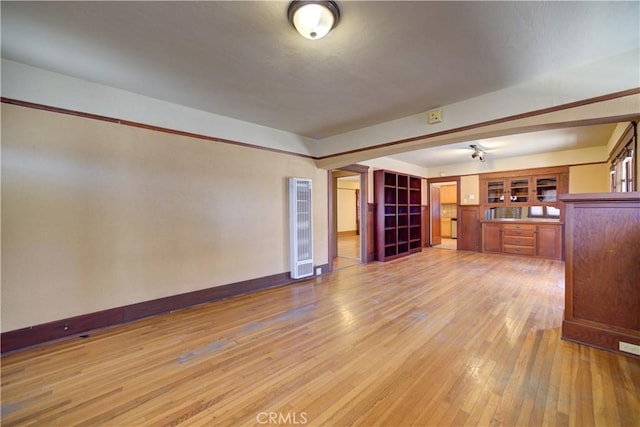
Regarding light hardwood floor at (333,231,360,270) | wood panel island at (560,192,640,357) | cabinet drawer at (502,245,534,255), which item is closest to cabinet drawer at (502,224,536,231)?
cabinet drawer at (502,245,534,255)

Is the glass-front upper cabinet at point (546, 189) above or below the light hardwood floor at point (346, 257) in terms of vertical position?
above

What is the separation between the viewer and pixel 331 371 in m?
2.02

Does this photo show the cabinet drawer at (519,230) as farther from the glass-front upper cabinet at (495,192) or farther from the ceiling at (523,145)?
the ceiling at (523,145)

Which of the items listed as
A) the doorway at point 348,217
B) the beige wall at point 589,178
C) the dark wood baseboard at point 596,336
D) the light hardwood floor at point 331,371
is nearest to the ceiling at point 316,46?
the dark wood baseboard at point 596,336

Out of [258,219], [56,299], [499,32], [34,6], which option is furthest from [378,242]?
[34,6]

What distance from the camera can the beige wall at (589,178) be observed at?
18.4 ft

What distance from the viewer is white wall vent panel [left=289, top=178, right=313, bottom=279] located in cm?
437

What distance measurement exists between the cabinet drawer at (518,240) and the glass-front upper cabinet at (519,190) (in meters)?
0.94

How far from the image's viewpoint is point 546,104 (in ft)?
8.34

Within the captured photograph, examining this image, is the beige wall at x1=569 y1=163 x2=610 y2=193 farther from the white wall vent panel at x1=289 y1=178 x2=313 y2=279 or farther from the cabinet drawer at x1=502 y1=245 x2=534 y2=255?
the white wall vent panel at x1=289 y1=178 x2=313 y2=279

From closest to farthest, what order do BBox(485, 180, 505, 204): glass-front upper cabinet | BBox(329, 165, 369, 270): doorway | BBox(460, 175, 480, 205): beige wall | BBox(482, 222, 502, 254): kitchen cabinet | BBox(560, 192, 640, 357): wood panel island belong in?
BBox(560, 192, 640, 357): wood panel island < BBox(329, 165, 369, 270): doorway < BBox(482, 222, 502, 254): kitchen cabinet < BBox(485, 180, 505, 204): glass-front upper cabinet < BBox(460, 175, 480, 205): beige wall

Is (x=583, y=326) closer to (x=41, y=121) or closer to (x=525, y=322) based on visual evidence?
(x=525, y=322)

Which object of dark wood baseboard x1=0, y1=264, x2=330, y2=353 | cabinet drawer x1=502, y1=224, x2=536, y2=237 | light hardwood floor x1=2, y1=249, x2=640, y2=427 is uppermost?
cabinet drawer x1=502, y1=224, x2=536, y2=237

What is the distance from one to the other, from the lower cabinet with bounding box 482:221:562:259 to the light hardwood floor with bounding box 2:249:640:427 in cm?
363
